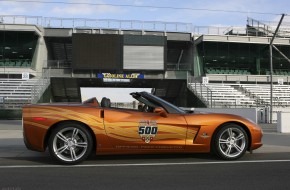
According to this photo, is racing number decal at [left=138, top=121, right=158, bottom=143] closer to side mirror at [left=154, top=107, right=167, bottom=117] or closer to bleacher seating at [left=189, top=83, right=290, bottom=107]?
side mirror at [left=154, top=107, right=167, bottom=117]

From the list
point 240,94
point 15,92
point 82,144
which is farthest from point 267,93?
point 82,144

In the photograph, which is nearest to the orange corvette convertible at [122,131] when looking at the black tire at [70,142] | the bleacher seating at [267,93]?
the black tire at [70,142]

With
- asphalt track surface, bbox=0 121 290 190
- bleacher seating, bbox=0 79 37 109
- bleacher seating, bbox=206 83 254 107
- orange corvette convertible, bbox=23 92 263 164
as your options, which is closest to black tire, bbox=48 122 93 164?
orange corvette convertible, bbox=23 92 263 164

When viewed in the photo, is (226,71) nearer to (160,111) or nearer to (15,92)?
(15,92)

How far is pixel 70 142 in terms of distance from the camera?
6953 millimetres

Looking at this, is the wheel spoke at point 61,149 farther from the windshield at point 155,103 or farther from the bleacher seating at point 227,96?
the bleacher seating at point 227,96

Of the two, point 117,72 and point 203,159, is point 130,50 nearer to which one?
point 117,72

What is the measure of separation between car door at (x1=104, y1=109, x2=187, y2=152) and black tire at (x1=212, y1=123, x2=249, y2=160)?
2.33ft

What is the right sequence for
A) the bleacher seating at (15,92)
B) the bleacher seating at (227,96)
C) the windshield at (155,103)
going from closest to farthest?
the windshield at (155,103), the bleacher seating at (15,92), the bleacher seating at (227,96)

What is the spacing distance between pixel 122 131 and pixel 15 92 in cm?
2836

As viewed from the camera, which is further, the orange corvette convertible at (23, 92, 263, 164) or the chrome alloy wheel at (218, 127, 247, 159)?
the chrome alloy wheel at (218, 127, 247, 159)

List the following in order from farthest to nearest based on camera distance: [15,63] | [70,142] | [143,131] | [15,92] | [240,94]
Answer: [15,63] → [240,94] → [15,92] → [143,131] → [70,142]

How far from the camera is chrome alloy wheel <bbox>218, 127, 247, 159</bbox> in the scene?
291 inches

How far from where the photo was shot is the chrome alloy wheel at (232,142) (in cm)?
740
